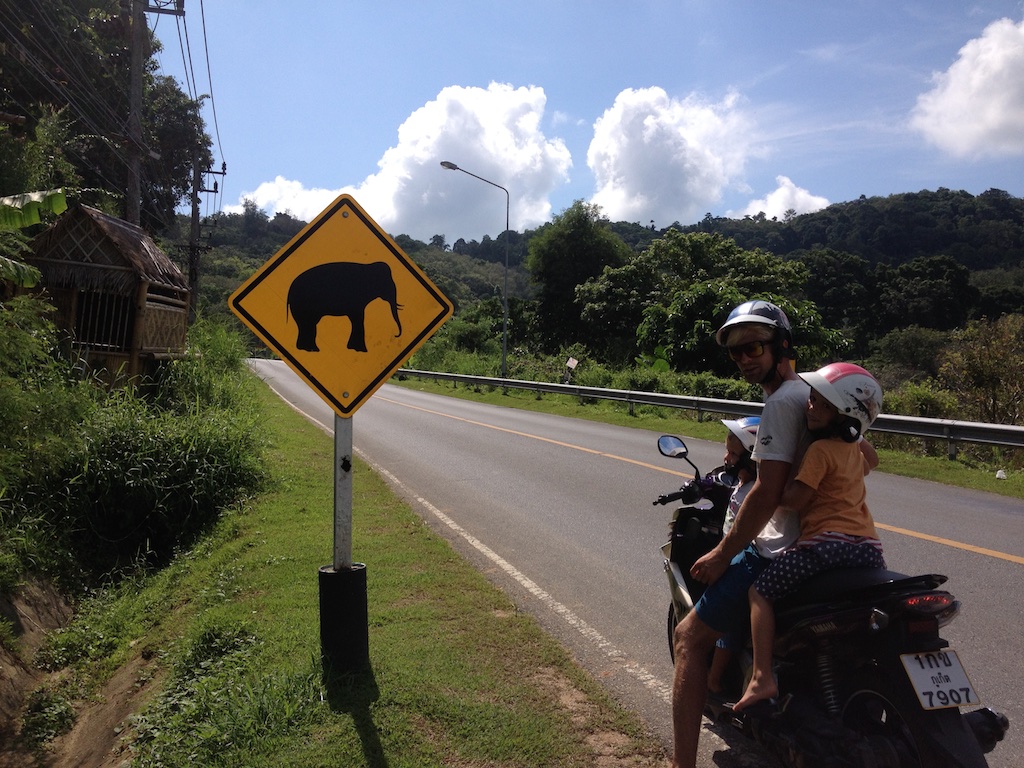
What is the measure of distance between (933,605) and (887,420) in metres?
10.8

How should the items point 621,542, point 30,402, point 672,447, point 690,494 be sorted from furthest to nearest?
point 621,542
point 30,402
point 672,447
point 690,494

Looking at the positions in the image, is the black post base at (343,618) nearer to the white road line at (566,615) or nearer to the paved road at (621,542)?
the paved road at (621,542)

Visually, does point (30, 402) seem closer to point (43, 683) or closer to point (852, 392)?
point (43, 683)

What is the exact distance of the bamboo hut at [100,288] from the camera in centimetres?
1009

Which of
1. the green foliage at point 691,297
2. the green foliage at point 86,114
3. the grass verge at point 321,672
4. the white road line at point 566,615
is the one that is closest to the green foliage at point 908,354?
the green foliage at point 691,297

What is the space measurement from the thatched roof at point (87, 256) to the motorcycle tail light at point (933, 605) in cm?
1036

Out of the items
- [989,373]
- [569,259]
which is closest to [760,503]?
[989,373]

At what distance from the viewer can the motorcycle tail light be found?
95.7 inches

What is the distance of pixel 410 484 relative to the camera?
998cm

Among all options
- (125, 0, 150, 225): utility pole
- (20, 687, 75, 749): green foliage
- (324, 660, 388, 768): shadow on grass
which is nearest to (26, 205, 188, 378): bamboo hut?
(125, 0, 150, 225): utility pole

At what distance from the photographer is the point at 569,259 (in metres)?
42.5

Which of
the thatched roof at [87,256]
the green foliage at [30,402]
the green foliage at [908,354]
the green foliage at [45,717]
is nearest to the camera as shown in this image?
the green foliage at [45,717]

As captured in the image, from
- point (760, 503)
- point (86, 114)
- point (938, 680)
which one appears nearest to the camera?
point (938, 680)

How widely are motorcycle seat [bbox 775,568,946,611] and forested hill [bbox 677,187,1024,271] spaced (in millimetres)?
54957
